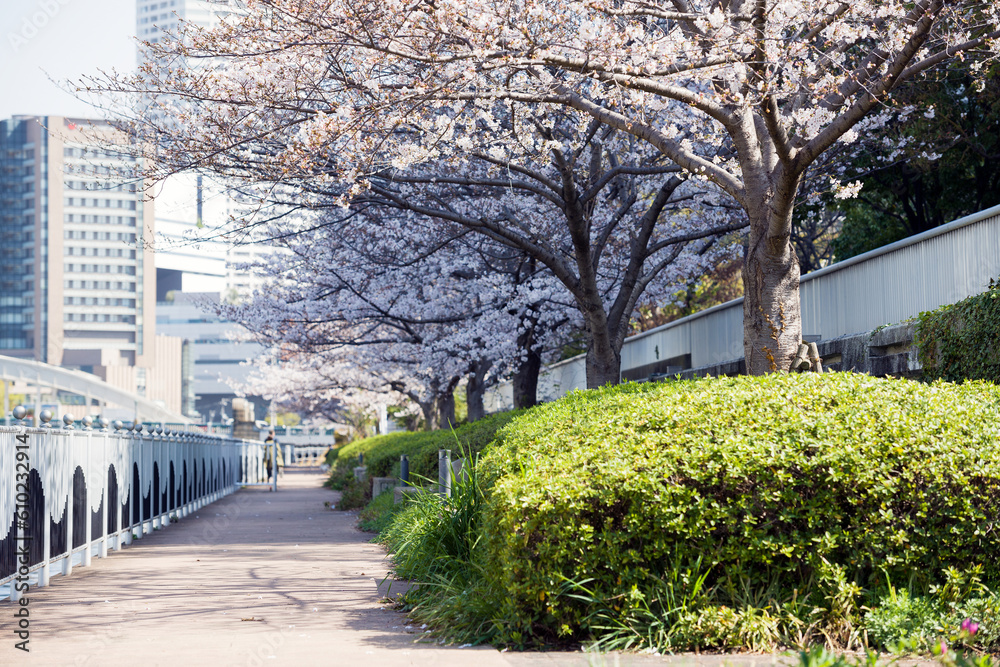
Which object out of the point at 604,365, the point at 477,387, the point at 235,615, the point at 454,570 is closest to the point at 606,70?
the point at 454,570

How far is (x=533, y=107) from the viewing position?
1238 centimetres

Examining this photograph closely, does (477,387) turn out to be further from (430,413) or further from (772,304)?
(772,304)

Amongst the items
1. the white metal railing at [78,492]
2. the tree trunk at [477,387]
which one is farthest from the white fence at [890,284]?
the white metal railing at [78,492]

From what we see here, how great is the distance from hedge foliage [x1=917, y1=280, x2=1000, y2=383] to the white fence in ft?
4.00

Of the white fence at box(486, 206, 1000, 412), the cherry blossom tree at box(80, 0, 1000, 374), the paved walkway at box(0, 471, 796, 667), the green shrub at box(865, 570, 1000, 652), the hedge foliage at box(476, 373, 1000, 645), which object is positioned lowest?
the paved walkway at box(0, 471, 796, 667)

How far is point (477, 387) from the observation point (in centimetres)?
2289

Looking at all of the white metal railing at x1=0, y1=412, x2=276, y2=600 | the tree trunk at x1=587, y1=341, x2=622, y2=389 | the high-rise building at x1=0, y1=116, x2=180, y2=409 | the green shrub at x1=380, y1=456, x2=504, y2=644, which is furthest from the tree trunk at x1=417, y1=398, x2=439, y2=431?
the high-rise building at x1=0, y1=116, x2=180, y2=409

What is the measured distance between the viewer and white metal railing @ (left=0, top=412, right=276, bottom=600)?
7543mm

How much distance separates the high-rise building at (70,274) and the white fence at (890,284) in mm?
136921

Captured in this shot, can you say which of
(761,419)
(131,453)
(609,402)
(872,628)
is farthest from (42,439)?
(872,628)

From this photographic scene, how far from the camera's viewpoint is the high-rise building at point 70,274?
142 m

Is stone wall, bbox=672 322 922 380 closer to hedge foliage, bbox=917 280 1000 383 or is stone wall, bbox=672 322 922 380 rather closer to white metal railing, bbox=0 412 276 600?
hedge foliage, bbox=917 280 1000 383

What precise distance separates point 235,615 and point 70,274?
161825 mm

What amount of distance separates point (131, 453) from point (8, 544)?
478cm
